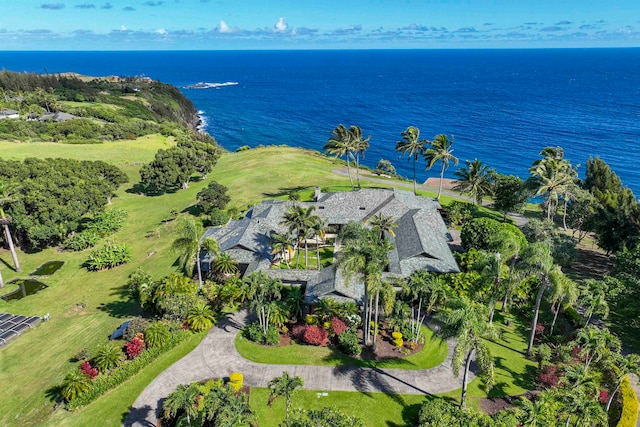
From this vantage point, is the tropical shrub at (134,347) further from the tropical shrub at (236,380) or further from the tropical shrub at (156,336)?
the tropical shrub at (236,380)

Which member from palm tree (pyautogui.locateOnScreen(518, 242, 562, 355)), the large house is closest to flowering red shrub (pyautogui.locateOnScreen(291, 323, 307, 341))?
the large house

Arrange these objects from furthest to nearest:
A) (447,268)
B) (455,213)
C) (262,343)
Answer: (455,213) < (447,268) < (262,343)

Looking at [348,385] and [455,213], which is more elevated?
[455,213]

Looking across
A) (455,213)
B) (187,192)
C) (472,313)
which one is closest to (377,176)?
(455,213)

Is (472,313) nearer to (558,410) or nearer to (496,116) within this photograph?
(558,410)

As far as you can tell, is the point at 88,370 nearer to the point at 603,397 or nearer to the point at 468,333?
the point at 468,333
